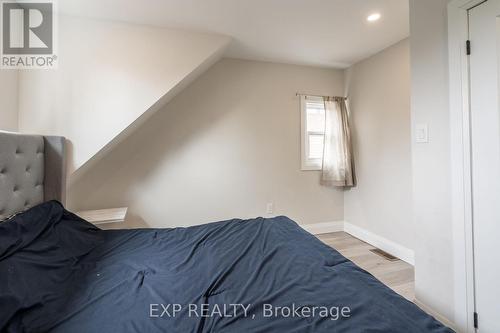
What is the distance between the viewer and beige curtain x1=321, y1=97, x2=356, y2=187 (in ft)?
10.2

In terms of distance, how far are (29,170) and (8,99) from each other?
0.59 m

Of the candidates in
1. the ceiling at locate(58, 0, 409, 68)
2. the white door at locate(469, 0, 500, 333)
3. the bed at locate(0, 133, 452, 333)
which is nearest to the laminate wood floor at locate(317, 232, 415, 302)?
the white door at locate(469, 0, 500, 333)

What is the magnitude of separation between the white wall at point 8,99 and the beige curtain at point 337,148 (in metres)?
3.17

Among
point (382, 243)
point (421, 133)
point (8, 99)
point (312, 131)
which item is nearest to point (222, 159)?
point (312, 131)

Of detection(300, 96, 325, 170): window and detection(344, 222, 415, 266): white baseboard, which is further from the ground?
detection(300, 96, 325, 170): window

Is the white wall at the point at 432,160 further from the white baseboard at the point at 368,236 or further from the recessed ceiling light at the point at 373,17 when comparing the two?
the white baseboard at the point at 368,236

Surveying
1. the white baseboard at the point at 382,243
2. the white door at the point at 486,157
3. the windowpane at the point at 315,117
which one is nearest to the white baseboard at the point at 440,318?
the white door at the point at 486,157

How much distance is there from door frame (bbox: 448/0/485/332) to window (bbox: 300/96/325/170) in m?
1.84

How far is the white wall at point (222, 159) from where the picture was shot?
2615 millimetres

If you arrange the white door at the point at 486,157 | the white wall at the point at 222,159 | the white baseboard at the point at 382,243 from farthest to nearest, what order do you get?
the white wall at the point at 222,159
the white baseboard at the point at 382,243
the white door at the point at 486,157

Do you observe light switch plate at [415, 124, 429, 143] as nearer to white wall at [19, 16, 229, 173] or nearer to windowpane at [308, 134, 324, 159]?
windowpane at [308, 134, 324, 159]

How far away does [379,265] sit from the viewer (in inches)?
92.4

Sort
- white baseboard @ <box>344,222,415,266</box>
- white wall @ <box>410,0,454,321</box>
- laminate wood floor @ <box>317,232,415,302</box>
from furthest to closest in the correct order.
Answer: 1. white baseboard @ <box>344,222,415,266</box>
2. laminate wood floor @ <box>317,232,415,302</box>
3. white wall @ <box>410,0,454,321</box>

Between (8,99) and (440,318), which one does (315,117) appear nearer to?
(440,318)
